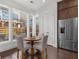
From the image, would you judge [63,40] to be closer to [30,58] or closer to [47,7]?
[30,58]

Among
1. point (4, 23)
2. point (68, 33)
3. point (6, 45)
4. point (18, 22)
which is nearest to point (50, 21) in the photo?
point (68, 33)

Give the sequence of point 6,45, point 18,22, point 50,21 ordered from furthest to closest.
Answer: point 50,21 < point 18,22 < point 6,45

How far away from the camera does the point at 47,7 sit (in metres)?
7.42

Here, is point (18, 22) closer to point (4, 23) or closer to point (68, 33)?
point (4, 23)

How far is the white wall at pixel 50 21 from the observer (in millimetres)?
6422

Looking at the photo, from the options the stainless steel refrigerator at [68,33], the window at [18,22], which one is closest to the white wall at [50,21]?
the stainless steel refrigerator at [68,33]

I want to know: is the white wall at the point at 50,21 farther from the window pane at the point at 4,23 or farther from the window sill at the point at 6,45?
the window pane at the point at 4,23

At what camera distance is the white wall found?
253 inches

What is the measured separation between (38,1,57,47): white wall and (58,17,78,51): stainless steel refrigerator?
0.53 m

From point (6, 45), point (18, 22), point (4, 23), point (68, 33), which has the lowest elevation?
point (6, 45)

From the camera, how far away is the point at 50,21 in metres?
6.89

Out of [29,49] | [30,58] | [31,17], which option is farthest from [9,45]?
[31,17]

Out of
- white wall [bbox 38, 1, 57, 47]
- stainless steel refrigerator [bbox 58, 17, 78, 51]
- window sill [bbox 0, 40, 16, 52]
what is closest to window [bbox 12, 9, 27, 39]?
window sill [bbox 0, 40, 16, 52]

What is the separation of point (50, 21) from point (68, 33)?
186 centimetres
